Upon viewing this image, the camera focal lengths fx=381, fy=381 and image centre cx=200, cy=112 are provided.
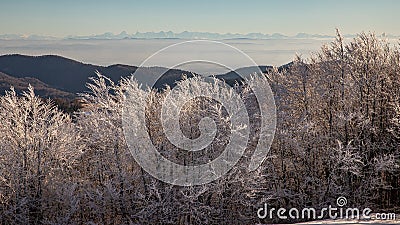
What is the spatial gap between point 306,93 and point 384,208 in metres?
8.16

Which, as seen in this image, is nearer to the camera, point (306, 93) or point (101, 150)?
point (101, 150)

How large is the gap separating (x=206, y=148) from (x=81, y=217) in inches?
345

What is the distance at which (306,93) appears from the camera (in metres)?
24.4

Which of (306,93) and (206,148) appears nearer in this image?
(206,148)

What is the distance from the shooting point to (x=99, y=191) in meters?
22.0

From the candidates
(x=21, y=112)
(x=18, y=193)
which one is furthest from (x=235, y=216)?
(x=21, y=112)

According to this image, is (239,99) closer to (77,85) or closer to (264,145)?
(264,145)

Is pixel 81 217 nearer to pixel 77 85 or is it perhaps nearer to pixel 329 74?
pixel 329 74

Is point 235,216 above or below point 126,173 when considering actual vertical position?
below

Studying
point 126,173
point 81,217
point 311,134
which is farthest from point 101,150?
point 311,134

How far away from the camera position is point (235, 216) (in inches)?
878

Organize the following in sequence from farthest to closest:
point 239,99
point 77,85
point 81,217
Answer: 1. point 77,85
2. point 81,217
3. point 239,99

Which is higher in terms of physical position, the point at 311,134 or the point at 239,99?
the point at 239,99

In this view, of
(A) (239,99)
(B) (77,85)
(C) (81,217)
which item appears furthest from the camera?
(B) (77,85)
